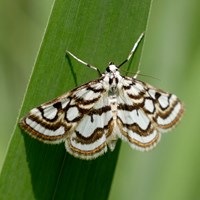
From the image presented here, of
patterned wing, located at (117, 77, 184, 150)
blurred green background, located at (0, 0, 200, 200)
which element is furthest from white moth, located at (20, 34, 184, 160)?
blurred green background, located at (0, 0, 200, 200)

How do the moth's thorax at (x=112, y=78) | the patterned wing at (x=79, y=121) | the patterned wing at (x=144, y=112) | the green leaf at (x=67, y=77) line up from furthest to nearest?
the patterned wing at (x=144, y=112)
the moth's thorax at (x=112, y=78)
the patterned wing at (x=79, y=121)
the green leaf at (x=67, y=77)

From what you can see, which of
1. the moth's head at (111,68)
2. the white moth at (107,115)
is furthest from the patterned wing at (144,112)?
the moth's head at (111,68)

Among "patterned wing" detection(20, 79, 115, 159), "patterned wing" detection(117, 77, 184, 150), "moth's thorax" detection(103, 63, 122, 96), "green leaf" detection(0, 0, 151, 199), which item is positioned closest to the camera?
"green leaf" detection(0, 0, 151, 199)

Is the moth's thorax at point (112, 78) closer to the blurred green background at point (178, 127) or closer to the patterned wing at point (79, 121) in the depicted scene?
the patterned wing at point (79, 121)

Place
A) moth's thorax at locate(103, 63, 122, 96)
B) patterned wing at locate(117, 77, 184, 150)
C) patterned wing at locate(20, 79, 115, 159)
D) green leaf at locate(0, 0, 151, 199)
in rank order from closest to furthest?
green leaf at locate(0, 0, 151, 199)
patterned wing at locate(20, 79, 115, 159)
moth's thorax at locate(103, 63, 122, 96)
patterned wing at locate(117, 77, 184, 150)

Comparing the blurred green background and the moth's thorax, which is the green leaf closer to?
the moth's thorax

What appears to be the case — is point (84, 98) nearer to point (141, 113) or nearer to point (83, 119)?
point (83, 119)

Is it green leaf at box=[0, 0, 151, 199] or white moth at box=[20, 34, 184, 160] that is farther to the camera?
white moth at box=[20, 34, 184, 160]
